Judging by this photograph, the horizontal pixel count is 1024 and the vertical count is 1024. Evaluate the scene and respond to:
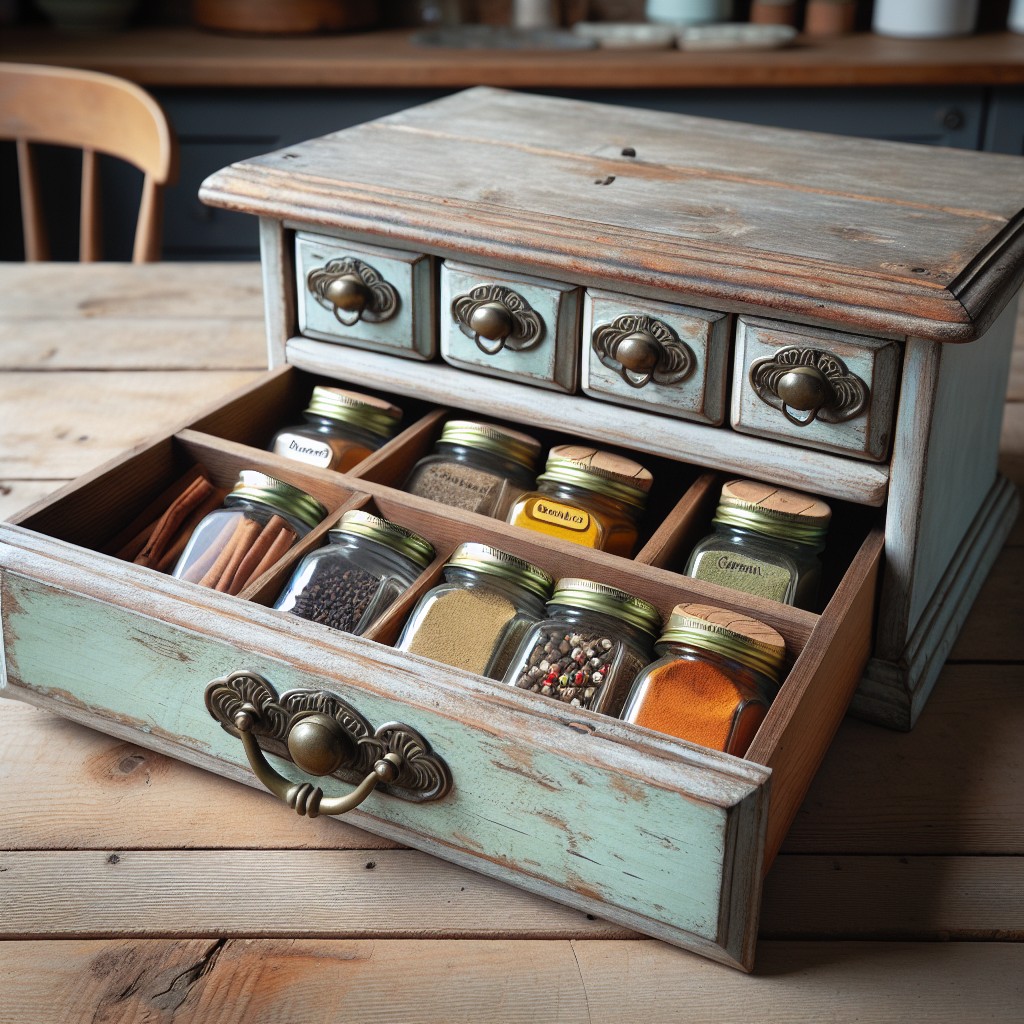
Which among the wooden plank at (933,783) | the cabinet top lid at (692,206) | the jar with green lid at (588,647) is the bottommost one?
the wooden plank at (933,783)

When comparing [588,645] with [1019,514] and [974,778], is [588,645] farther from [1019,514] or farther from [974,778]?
[1019,514]

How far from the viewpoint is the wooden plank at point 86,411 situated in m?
1.19

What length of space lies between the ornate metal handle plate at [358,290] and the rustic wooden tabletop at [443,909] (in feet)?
1.29

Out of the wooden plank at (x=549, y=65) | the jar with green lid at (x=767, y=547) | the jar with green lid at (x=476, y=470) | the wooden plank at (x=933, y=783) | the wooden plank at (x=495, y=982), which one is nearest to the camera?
the wooden plank at (x=495, y=982)

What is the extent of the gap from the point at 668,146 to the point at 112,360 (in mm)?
655

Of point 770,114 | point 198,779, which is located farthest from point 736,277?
point 770,114

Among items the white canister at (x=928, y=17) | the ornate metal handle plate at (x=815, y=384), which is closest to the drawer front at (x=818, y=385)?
the ornate metal handle plate at (x=815, y=384)

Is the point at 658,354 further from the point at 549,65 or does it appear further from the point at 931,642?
the point at 549,65

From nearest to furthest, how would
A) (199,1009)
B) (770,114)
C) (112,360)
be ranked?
1. (199,1009)
2. (112,360)
3. (770,114)

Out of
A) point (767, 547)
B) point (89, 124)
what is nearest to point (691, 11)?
point (89, 124)

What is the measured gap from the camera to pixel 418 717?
0.70 m

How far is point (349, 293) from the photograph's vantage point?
1.00 m

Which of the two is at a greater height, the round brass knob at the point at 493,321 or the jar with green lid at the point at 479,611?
the round brass knob at the point at 493,321

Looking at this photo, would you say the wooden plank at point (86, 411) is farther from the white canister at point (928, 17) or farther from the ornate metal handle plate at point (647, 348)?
the white canister at point (928, 17)
